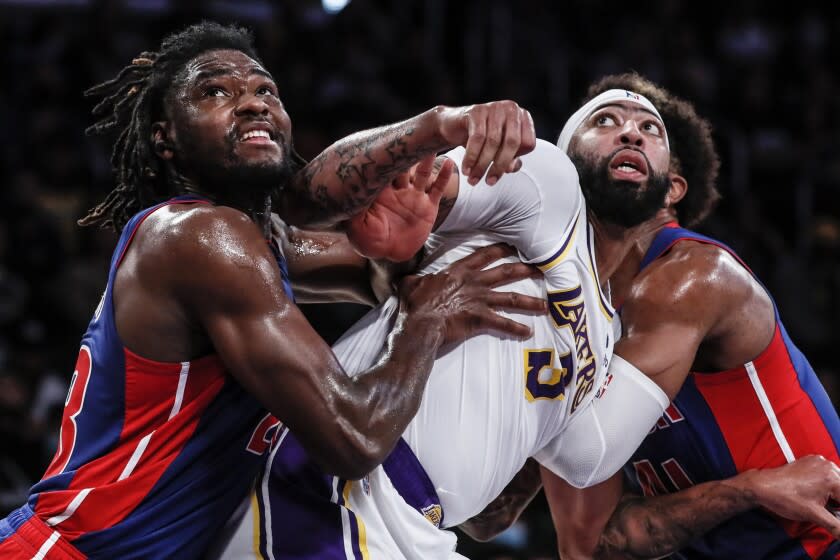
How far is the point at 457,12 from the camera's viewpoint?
9.40 m

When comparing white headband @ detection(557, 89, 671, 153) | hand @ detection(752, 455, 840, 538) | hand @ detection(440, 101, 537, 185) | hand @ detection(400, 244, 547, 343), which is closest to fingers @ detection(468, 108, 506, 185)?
hand @ detection(440, 101, 537, 185)

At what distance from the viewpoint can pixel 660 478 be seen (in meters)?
3.66

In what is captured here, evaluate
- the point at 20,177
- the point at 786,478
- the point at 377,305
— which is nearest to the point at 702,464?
the point at 786,478

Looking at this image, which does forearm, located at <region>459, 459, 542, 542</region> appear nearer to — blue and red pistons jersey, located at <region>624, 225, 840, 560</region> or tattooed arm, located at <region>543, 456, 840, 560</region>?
tattooed arm, located at <region>543, 456, 840, 560</region>

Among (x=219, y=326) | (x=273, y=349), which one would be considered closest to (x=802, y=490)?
(x=273, y=349)

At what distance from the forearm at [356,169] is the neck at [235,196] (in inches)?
4.7

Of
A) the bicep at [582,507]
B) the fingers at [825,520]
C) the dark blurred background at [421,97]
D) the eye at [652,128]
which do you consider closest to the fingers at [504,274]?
the eye at [652,128]

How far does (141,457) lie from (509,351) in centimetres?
101

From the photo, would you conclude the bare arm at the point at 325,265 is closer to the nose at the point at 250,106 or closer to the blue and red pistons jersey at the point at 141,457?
the nose at the point at 250,106

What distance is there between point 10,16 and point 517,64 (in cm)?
421

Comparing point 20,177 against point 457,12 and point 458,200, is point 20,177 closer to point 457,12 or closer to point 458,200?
point 457,12

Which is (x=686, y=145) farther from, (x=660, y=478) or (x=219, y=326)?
(x=219, y=326)

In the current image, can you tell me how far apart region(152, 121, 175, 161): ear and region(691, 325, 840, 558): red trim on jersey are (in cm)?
181

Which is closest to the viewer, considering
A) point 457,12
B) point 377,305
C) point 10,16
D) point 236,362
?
point 236,362
